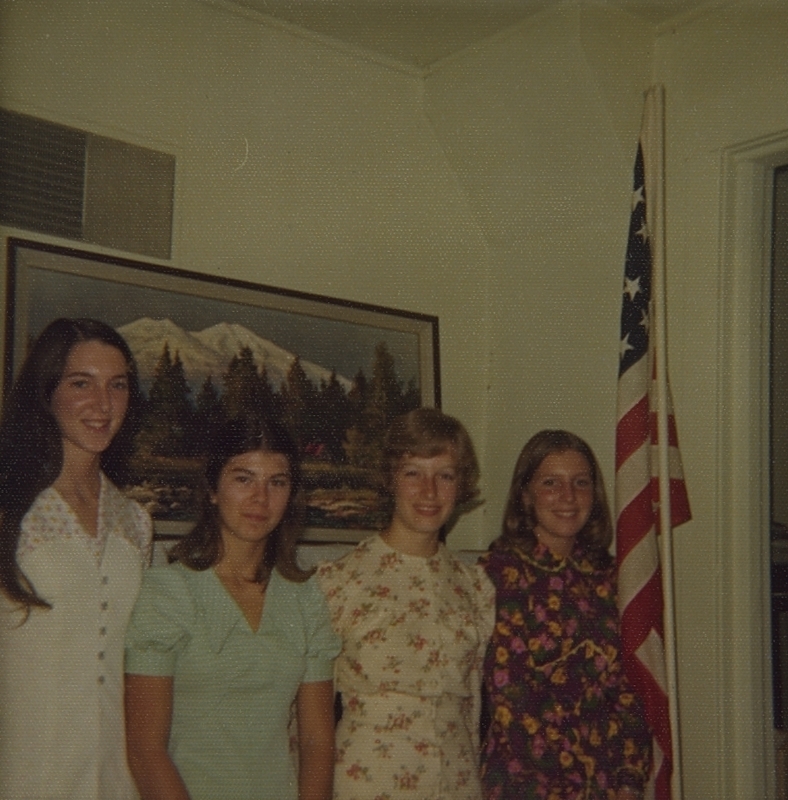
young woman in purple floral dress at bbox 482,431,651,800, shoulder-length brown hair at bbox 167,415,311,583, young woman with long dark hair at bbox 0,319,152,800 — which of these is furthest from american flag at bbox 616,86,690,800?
young woman with long dark hair at bbox 0,319,152,800

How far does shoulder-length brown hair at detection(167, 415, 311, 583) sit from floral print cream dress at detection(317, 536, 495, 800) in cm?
14

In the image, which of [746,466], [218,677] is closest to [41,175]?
[218,677]

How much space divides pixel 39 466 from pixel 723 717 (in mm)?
2069

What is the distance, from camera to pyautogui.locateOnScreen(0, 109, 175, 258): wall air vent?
2.68 m

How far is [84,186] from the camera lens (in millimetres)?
2797

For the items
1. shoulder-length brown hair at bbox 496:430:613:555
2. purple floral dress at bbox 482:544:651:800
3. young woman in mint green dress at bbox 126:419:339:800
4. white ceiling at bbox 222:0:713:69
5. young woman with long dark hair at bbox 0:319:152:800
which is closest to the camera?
young woman with long dark hair at bbox 0:319:152:800

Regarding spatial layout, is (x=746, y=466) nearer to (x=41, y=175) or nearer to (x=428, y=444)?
(x=428, y=444)

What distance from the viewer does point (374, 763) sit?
2182mm

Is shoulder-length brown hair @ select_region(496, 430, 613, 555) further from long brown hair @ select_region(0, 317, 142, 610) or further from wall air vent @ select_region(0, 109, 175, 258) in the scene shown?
wall air vent @ select_region(0, 109, 175, 258)

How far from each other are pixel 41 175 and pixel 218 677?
5.16 feet

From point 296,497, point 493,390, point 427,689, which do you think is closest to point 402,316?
point 493,390

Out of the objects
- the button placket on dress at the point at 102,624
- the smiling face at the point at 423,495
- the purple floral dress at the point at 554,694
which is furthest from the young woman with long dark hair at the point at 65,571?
the purple floral dress at the point at 554,694

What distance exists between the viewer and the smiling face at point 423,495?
2355mm

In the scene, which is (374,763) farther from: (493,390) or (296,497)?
(493,390)
